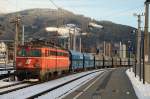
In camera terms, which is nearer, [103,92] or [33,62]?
[103,92]

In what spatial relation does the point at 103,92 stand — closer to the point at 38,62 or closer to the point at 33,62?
the point at 38,62

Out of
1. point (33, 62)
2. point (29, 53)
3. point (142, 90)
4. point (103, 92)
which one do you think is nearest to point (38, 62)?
point (33, 62)

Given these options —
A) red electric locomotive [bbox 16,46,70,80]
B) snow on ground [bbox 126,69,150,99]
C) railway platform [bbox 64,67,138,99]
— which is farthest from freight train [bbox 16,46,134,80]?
snow on ground [bbox 126,69,150,99]

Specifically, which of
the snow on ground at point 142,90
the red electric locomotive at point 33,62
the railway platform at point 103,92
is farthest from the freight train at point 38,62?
the snow on ground at point 142,90

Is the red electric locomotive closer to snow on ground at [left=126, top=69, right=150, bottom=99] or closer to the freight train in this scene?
the freight train

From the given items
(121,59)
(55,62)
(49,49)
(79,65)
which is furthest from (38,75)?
A: (121,59)

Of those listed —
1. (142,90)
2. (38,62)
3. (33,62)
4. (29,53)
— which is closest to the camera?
(142,90)

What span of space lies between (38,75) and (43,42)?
3201 mm

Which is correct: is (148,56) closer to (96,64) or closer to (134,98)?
(134,98)

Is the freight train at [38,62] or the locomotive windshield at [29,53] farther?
the locomotive windshield at [29,53]

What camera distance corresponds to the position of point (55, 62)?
44625mm

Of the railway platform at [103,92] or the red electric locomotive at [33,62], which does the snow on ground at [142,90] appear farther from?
the red electric locomotive at [33,62]

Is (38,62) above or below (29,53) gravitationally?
below

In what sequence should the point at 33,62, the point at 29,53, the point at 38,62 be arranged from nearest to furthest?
1. the point at 38,62
2. the point at 33,62
3. the point at 29,53
